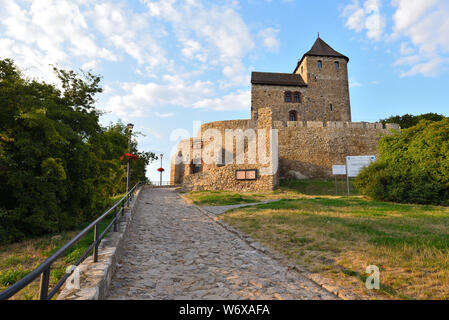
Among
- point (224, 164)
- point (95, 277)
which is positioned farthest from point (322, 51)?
point (95, 277)

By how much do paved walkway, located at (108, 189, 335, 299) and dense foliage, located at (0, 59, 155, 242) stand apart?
13.2 feet

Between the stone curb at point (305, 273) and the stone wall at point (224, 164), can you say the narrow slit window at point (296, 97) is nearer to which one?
the stone wall at point (224, 164)

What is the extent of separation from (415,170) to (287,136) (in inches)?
568

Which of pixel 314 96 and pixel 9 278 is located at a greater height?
pixel 314 96

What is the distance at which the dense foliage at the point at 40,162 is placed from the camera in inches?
318

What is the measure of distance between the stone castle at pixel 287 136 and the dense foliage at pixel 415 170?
7.09 ft

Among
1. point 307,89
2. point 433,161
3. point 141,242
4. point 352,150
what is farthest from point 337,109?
point 141,242

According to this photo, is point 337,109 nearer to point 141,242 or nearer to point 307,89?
point 307,89

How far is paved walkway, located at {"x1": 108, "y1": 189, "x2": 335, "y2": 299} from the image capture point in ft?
11.3

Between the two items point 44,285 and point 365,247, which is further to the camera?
point 365,247

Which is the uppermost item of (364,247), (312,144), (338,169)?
(312,144)

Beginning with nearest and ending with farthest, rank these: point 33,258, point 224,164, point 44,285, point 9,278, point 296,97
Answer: point 44,285
point 9,278
point 33,258
point 224,164
point 296,97

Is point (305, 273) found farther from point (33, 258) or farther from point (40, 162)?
point (40, 162)

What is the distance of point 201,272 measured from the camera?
4.27m
